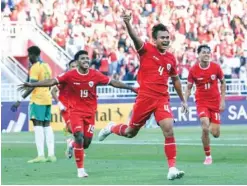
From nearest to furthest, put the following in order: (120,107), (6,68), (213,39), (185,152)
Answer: (185,152)
(120,107)
(6,68)
(213,39)

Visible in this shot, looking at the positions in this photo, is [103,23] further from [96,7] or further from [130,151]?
[130,151]

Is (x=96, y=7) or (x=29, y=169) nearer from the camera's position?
(x=29, y=169)

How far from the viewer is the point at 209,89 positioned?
19.8m

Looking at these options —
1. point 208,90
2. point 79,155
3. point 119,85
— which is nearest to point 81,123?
point 79,155

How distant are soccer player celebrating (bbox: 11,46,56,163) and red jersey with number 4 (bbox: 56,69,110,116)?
134 inches

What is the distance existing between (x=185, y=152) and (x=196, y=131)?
10.3 meters

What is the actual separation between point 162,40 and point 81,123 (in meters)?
2.07

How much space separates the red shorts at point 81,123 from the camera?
1639 cm

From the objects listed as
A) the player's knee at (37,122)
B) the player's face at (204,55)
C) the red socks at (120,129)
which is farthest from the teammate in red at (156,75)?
the player's knee at (37,122)

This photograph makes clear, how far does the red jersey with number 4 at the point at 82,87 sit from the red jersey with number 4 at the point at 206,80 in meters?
3.39

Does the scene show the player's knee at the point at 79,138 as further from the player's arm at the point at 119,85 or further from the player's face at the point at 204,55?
the player's face at the point at 204,55

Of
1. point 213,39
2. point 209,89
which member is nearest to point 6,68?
point 213,39

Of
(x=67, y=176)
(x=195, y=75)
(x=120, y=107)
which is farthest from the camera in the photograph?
(x=120, y=107)

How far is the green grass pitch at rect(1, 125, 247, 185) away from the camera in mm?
15008
